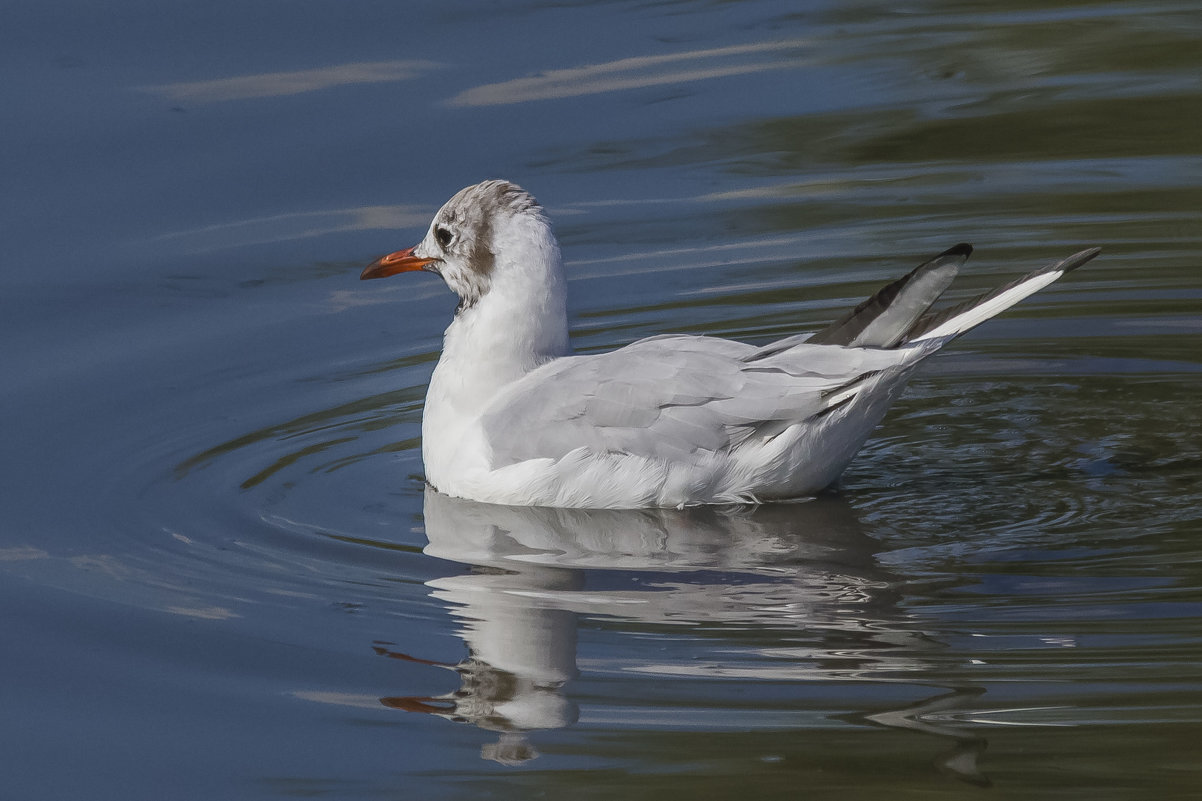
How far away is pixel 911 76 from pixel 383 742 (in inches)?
326

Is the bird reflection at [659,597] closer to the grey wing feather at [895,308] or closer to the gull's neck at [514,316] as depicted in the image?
the gull's neck at [514,316]

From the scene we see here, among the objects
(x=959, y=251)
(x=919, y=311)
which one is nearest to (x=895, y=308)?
(x=919, y=311)

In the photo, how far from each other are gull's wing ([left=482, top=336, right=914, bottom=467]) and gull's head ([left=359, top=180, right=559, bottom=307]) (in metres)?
0.60

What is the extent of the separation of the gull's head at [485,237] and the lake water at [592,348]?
0.90 meters

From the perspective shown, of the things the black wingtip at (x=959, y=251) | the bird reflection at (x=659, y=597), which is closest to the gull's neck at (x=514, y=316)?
the bird reflection at (x=659, y=597)

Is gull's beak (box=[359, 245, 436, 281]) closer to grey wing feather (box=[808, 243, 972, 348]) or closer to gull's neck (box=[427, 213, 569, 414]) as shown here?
gull's neck (box=[427, 213, 569, 414])

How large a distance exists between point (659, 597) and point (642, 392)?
1.05 m

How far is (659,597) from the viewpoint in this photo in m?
6.43

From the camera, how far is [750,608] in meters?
6.25

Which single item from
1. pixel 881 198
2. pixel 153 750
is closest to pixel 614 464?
pixel 153 750

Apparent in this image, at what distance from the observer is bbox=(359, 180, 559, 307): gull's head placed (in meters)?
7.75

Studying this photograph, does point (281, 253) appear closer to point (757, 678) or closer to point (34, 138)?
point (34, 138)

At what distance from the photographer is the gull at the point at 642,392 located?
7.01m

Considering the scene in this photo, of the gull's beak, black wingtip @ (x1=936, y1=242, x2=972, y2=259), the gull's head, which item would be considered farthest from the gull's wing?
the gull's beak
